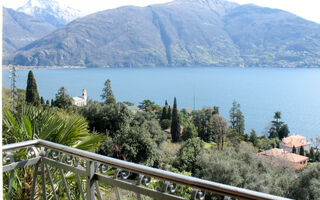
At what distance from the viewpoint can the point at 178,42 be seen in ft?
554

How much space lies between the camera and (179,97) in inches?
2635

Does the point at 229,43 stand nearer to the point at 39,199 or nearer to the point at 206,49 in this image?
the point at 206,49

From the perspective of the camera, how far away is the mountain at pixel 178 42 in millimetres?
141125

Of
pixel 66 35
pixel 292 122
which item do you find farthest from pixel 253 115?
pixel 66 35

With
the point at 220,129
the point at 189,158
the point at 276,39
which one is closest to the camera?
the point at 189,158

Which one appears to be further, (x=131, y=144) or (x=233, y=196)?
(x=131, y=144)

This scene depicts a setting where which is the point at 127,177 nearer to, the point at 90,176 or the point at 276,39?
the point at 90,176

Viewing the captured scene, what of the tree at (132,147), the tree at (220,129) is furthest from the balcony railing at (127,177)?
the tree at (220,129)

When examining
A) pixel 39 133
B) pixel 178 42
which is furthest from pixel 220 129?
pixel 178 42

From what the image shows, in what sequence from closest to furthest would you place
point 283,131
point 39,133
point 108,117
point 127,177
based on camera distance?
point 127,177
point 39,133
point 108,117
point 283,131

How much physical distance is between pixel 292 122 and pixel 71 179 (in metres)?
53.7

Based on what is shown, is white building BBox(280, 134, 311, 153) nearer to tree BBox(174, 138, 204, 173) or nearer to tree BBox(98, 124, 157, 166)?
tree BBox(174, 138, 204, 173)

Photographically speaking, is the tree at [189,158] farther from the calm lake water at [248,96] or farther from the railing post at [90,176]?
the calm lake water at [248,96]

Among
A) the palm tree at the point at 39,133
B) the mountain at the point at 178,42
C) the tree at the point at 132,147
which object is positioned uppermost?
the mountain at the point at 178,42
